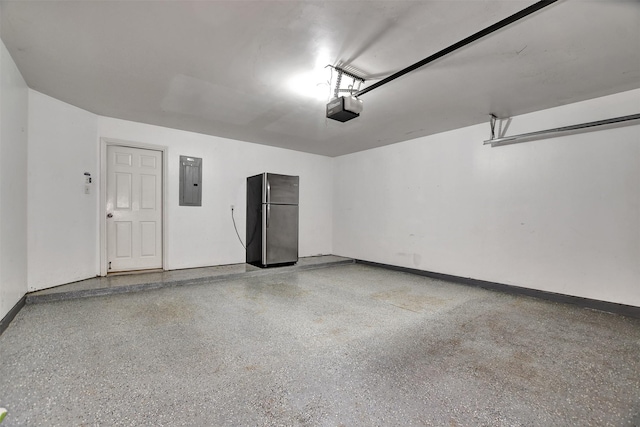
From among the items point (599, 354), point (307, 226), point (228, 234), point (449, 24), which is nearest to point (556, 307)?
point (599, 354)

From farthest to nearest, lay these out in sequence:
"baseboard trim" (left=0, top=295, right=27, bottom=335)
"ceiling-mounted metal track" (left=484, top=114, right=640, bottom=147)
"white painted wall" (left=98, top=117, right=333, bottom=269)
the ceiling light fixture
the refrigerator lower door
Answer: the refrigerator lower door → "white painted wall" (left=98, top=117, right=333, bottom=269) → "ceiling-mounted metal track" (left=484, top=114, right=640, bottom=147) → the ceiling light fixture → "baseboard trim" (left=0, top=295, right=27, bottom=335)

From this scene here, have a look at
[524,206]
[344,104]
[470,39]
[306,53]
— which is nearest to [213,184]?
[344,104]

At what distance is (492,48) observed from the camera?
90.8 inches

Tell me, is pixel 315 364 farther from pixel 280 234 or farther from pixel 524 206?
pixel 524 206

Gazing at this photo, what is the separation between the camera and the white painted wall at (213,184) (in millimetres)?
4578

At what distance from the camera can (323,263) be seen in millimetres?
5578

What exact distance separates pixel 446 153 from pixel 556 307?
102 inches

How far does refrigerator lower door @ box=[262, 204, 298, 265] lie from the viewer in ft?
16.1

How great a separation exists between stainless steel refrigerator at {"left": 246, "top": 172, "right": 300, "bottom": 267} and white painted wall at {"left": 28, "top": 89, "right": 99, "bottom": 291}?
2.31 m

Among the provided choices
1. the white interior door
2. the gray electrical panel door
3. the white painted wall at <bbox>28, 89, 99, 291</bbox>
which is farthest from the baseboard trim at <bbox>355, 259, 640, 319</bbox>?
the white painted wall at <bbox>28, 89, 99, 291</bbox>

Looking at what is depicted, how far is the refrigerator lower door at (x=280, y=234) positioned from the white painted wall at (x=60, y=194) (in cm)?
244

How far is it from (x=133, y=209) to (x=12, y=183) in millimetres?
1772

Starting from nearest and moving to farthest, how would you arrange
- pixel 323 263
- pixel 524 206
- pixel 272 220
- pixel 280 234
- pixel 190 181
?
pixel 524 206
pixel 190 181
pixel 272 220
pixel 280 234
pixel 323 263

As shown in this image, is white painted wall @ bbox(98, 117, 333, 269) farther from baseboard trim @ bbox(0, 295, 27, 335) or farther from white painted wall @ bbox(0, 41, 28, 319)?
baseboard trim @ bbox(0, 295, 27, 335)
